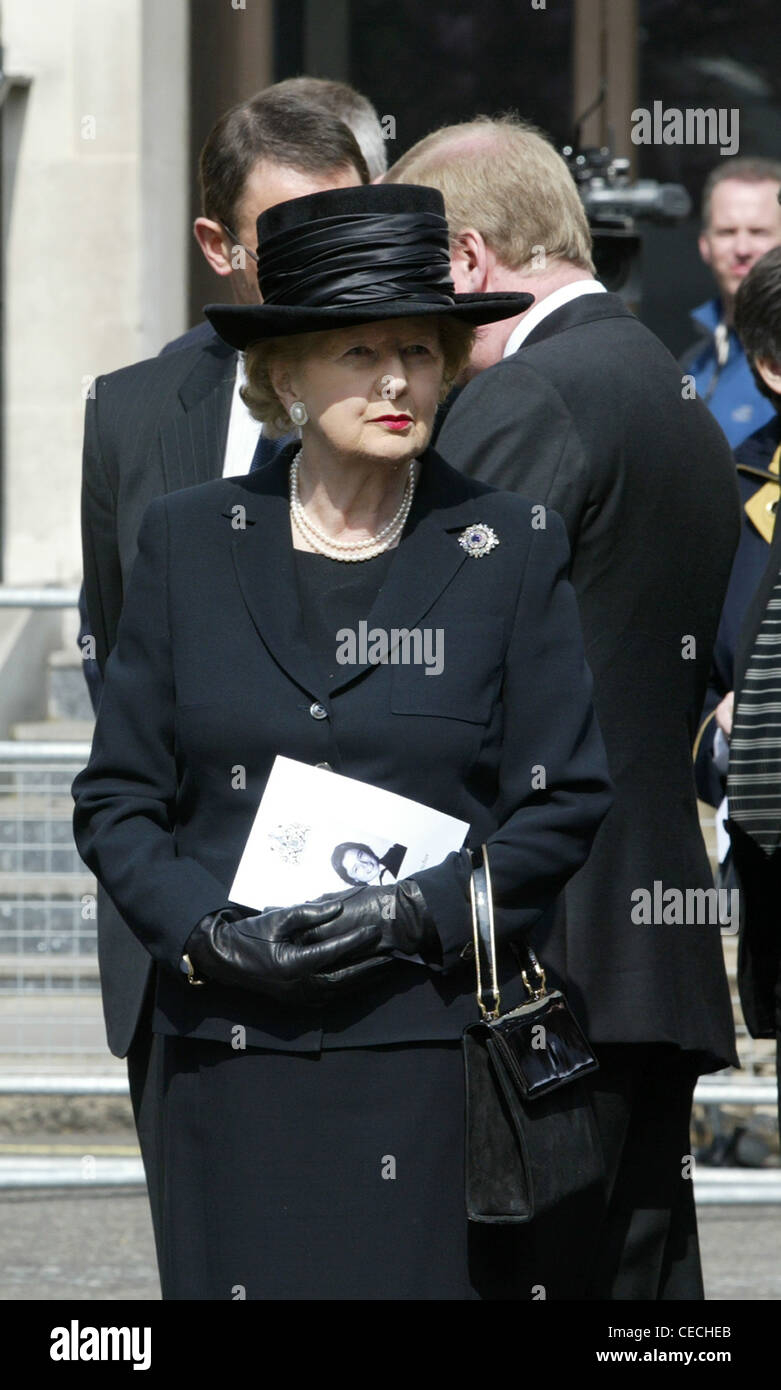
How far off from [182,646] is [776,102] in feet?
30.6

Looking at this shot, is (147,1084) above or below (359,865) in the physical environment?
below

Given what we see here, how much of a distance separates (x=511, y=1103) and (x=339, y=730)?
51 cm

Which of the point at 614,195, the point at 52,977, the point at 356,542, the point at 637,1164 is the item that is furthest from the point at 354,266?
the point at 614,195

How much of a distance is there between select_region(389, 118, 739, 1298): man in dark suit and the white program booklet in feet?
1.80

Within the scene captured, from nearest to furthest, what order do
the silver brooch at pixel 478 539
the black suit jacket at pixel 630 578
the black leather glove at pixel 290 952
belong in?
the black leather glove at pixel 290 952 < the silver brooch at pixel 478 539 < the black suit jacket at pixel 630 578

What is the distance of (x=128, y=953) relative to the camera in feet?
11.5

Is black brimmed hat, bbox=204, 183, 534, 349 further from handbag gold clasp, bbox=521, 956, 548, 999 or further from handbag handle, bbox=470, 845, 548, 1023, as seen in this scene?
handbag gold clasp, bbox=521, 956, 548, 999

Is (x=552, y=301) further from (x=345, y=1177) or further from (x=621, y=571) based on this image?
(x=345, y=1177)

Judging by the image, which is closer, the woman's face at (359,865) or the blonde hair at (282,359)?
the woman's face at (359,865)

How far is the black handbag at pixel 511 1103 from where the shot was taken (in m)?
2.78
